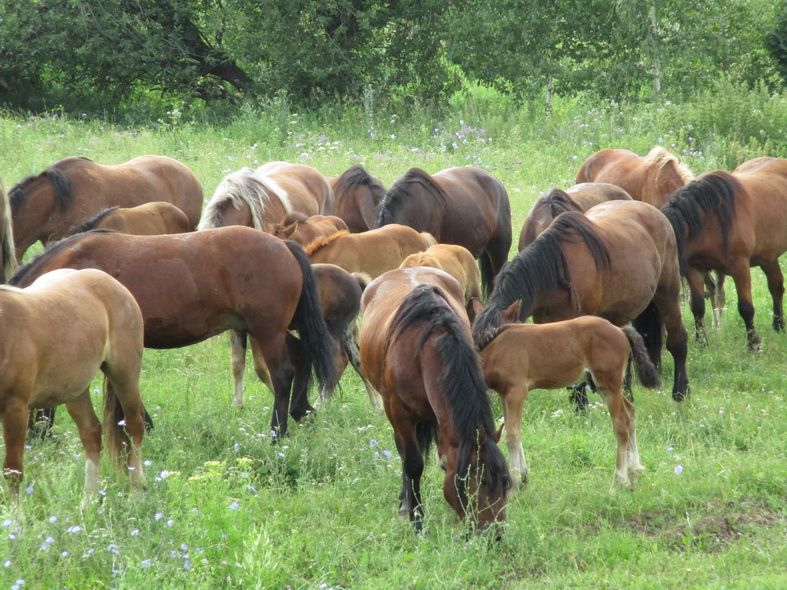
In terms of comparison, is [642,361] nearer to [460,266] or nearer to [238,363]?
[460,266]

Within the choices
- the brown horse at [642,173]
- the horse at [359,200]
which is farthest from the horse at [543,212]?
the brown horse at [642,173]

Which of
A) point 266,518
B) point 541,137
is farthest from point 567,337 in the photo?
point 541,137

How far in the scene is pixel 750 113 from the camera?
1798 centimetres

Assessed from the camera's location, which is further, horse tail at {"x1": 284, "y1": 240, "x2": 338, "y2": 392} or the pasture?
horse tail at {"x1": 284, "y1": 240, "x2": 338, "y2": 392}

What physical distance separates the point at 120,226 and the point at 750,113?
39.8ft

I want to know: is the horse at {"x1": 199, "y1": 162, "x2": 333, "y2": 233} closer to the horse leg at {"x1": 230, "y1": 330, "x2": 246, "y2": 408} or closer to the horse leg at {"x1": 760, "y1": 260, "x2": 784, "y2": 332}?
the horse leg at {"x1": 230, "y1": 330, "x2": 246, "y2": 408}

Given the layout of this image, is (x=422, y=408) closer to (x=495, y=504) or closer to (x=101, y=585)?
(x=495, y=504)

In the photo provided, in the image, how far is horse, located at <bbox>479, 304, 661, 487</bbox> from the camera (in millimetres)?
6789

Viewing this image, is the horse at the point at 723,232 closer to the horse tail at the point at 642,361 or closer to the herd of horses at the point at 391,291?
the herd of horses at the point at 391,291

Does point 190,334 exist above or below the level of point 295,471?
above

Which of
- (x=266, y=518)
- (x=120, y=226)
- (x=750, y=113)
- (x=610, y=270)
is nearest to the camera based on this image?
(x=266, y=518)

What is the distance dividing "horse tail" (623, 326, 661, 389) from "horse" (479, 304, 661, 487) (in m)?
0.40

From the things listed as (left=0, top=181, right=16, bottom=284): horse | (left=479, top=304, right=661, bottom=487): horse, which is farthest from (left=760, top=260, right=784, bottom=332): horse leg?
(left=0, top=181, right=16, bottom=284): horse

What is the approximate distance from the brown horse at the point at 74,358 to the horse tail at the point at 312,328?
1.65 m
